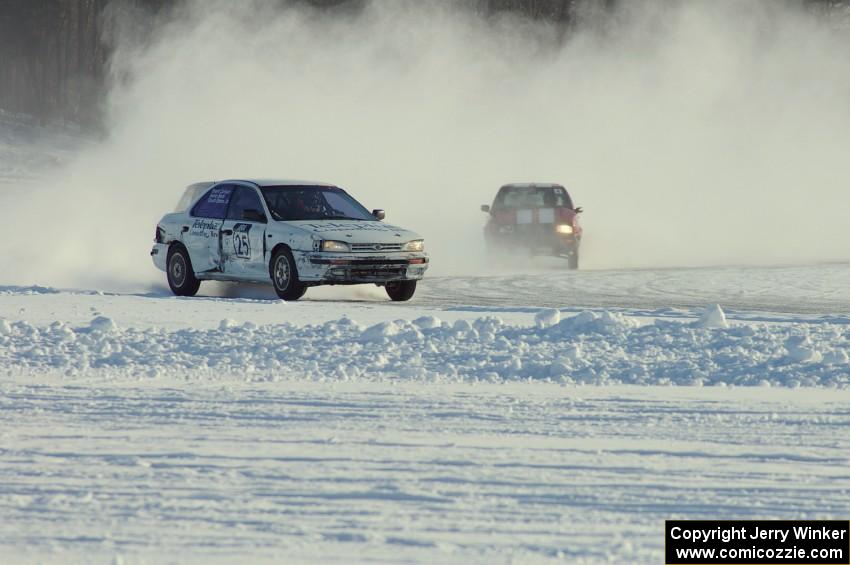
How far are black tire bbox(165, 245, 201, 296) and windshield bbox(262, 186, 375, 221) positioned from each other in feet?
4.25

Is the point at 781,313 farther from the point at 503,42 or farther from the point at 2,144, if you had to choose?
the point at 2,144

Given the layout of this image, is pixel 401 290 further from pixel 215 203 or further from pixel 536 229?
pixel 536 229

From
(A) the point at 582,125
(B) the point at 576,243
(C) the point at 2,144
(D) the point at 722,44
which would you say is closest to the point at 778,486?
(B) the point at 576,243

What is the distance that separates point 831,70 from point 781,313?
4097 cm

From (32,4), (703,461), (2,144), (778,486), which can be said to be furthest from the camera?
(32,4)

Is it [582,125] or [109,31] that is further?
[109,31]

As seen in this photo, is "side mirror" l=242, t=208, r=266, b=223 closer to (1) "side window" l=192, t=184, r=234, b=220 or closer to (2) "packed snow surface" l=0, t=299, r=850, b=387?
(1) "side window" l=192, t=184, r=234, b=220

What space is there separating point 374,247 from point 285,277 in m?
1.05

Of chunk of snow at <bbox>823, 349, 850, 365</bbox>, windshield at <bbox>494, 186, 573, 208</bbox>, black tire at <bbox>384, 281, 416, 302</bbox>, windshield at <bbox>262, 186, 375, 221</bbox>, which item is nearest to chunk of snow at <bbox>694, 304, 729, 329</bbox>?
chunk of snow at <bbox>823, 349, 850, 365</bbox>

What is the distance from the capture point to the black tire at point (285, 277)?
48.8ft

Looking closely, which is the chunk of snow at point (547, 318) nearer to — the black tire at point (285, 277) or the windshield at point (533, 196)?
the black tire at point (285, 277)

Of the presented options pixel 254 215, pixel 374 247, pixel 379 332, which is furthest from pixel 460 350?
pixel 254 215

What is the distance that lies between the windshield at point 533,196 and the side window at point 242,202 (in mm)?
8389

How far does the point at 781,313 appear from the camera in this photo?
14383 mm
